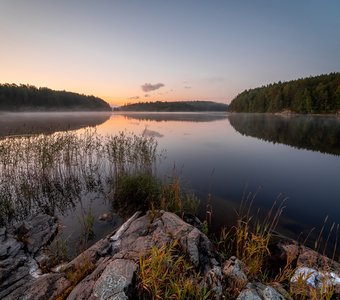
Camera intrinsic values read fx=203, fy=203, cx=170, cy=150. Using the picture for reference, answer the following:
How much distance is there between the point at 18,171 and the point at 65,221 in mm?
6897

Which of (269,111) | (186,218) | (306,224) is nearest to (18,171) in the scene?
(186,218)

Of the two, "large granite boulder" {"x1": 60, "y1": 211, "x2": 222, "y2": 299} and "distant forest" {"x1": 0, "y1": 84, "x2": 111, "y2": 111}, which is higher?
"distant forest" {"x1": 0, "y1": 84, "x2": 111, "y2": 111}

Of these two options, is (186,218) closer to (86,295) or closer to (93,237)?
(93,237)

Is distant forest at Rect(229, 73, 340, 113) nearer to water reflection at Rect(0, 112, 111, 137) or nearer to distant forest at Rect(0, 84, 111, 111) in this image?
water reflection at Rect(0, 112, 111, 137)

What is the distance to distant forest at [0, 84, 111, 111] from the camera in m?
106

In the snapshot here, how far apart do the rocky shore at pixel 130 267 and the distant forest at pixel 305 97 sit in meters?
115

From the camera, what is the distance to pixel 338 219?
912 centimetres

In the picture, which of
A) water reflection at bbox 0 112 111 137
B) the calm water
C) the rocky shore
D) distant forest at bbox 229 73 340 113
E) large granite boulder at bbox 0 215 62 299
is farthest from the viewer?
distant forest at bbox 229 73 340 113

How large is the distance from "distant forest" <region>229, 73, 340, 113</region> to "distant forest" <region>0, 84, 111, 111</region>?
134 m

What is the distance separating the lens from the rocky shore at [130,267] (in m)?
3.74

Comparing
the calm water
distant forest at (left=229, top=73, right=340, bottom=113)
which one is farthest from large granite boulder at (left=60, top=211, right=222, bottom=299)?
distant forest at (left=229, top=73, right=340, bottom=113)

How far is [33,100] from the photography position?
119375 mm

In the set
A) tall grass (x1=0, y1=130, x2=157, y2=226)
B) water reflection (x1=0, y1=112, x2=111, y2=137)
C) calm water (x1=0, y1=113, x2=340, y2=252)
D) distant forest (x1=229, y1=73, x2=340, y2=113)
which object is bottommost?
calm water (x1=0, y1=113, x2=340, y2=252)

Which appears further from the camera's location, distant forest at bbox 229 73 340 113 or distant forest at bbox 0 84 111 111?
distant forest at bbox 0 84 111 111
